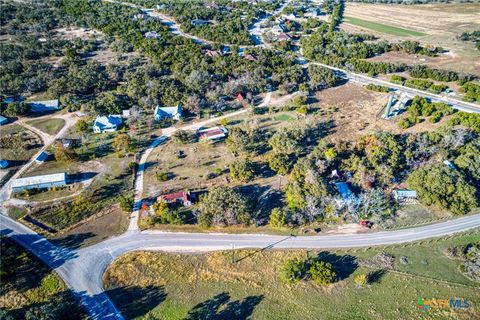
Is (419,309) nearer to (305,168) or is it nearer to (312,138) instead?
(305,168)

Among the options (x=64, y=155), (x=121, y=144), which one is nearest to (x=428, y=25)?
(x=121, y=144)

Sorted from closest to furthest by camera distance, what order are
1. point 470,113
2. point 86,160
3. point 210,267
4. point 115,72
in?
point 210,267 < point 86,160 < point 470,113 < point 115,72

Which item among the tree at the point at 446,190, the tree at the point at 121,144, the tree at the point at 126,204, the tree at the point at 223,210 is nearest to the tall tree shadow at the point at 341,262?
the tree at the point at 223,210

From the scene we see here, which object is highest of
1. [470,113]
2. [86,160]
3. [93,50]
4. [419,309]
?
[93,50]

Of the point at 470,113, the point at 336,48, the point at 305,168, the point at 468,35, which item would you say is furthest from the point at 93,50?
the point at 468,35

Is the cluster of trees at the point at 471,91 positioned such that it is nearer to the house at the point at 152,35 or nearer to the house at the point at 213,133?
the house at the point at 213,133

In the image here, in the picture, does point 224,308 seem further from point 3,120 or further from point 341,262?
point 3,120
